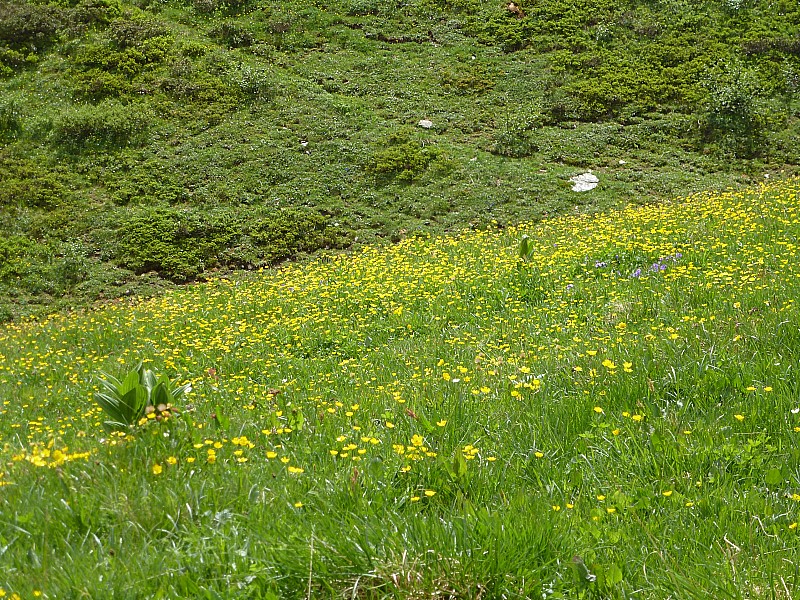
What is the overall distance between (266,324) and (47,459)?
20.0ft

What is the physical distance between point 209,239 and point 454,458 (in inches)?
499

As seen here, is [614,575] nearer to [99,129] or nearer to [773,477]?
[773,477]

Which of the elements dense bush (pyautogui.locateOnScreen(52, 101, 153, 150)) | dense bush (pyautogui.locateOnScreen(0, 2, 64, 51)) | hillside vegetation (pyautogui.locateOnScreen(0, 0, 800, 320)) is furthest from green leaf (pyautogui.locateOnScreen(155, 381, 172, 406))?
dense bush (pyautogui.locateOnScreen(0, 2, 64, 51))

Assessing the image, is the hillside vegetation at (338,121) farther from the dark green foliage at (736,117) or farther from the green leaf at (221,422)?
the green leaf at (221,422)

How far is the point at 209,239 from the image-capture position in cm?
1551

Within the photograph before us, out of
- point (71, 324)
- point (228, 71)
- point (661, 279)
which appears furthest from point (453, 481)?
point (228, 71)

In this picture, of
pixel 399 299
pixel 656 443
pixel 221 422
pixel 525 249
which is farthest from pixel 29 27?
pixel 656 443

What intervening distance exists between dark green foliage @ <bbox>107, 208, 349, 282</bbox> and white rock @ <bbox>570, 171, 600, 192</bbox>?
5.76 metres

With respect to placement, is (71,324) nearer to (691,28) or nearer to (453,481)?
(453,481)

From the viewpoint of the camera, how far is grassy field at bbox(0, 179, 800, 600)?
288 cm

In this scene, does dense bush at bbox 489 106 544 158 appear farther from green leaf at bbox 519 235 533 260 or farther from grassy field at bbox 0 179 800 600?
grassy field at bbox 0 179 800 600

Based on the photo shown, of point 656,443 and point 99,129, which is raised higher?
point 656,443

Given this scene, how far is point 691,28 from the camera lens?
899 inches

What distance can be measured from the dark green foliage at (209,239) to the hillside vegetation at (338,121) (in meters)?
0.05
